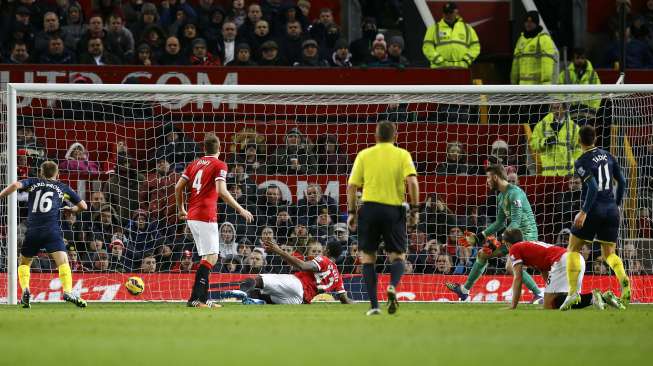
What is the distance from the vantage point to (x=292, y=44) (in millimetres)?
19828

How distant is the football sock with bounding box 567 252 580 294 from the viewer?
13.3 meters

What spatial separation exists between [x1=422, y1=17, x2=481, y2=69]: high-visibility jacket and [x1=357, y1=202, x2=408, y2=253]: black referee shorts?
8451 millimetres

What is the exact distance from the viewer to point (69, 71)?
18.2 m

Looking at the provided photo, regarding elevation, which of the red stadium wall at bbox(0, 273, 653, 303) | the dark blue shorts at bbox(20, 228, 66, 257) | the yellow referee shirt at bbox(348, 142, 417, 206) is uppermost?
the yellow referee shirt at bbox(348, 142, 417, 206)

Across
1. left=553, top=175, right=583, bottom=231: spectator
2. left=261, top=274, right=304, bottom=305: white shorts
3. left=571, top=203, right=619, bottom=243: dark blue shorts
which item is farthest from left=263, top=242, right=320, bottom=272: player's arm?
left=553, top=175, right=583, bottom=231: spectator

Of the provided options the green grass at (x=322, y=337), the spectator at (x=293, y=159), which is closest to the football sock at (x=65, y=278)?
the green grass at (x=322, y=337)

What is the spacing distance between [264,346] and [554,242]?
11.1m

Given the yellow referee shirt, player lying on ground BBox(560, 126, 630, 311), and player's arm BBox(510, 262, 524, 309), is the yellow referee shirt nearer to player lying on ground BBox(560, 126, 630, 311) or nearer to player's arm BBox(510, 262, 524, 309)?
player's arm BBox(510, 262, 524, 309)

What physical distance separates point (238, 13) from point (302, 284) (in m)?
6.53

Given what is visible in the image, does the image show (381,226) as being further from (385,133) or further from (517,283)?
(517,283)

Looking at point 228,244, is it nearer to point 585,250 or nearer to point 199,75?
point 199,75

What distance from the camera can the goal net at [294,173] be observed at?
1670cm

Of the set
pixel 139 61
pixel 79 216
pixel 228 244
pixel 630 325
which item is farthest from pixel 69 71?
pixel 630 325

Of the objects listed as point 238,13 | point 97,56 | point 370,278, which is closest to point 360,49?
point 238,13
